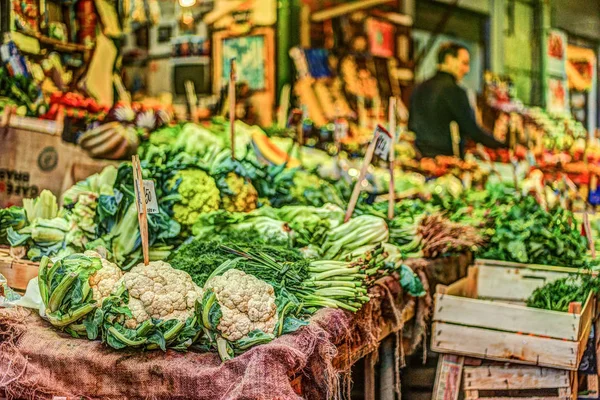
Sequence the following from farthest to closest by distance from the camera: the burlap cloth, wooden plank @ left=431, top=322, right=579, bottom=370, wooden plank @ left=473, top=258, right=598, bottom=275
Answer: wooden plank @ left=473, top=258, right=598, bottom=275, wooden plank @ left=431, top=322, right=579, bottom=370, the burlap cloth

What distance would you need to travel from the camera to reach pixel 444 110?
9109 mm

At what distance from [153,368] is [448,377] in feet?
6.49

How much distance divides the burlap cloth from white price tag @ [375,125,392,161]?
60.2 inches

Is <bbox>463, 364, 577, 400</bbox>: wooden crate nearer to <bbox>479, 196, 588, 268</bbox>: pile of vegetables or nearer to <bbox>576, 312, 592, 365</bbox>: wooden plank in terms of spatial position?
<bbox>576, 312, 592, 365</bbox>: wooden plank

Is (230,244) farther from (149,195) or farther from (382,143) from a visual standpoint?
(382,143)

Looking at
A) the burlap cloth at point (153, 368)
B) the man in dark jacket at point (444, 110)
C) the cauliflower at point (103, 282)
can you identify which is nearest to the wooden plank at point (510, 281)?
the burlap cloth at point (153, 368)

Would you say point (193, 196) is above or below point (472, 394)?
above

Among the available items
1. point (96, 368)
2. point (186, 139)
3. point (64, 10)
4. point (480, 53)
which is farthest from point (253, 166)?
point (480, 53)

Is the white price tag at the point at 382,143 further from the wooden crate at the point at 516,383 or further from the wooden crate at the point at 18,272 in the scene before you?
the wooden crate at the point at 18,272

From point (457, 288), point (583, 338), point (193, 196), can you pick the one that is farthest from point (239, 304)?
point (583, 338)

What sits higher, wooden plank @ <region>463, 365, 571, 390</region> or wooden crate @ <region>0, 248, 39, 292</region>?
wooden crate @ <region>0, 248, 39, 292</region>

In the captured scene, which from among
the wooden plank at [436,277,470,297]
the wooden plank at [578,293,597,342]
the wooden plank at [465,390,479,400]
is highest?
the wooden plank at [436,277,470,297]

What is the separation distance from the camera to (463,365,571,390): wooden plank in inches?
149

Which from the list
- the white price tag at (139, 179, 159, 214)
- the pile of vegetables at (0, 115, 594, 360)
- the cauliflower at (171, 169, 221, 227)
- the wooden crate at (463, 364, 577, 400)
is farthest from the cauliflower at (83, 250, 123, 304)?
the wooden crate at (463, 364, 577, 400)
